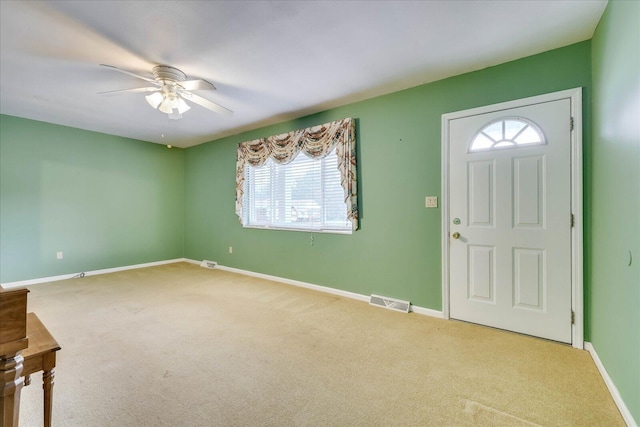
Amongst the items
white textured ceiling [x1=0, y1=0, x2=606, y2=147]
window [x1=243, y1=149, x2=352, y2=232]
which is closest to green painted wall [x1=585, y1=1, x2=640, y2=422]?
white textured ceiling [x1=0, y1=0, x2=606, y2=147]

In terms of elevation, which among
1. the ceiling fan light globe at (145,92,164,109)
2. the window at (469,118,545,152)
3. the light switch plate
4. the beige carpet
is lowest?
the beige carpet

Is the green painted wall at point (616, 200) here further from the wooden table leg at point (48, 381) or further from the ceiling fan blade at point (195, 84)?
the ceiling fan blade at point (195, 84)

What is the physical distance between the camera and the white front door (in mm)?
2359

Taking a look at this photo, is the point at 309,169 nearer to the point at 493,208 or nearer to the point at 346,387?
the point at 493,208

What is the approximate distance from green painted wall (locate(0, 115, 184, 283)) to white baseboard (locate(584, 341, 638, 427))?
6.45 metres

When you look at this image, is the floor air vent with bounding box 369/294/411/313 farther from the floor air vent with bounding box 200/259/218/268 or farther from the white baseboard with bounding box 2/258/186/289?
the white baseboard with bounding box 2/258/186/289

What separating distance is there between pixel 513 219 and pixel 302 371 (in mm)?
2243

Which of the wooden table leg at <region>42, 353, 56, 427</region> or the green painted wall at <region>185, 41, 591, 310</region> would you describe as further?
the green painted wall at <region>185, 41, 591, 310</region>

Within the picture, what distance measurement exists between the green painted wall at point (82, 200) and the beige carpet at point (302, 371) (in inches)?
62.9

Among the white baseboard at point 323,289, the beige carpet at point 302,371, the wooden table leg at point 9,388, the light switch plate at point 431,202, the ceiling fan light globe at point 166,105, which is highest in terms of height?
the ceiling fan light globe at point 166,105

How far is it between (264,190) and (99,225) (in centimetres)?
299

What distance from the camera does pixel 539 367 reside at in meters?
2.01

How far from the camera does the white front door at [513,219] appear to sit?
2359 millimetres

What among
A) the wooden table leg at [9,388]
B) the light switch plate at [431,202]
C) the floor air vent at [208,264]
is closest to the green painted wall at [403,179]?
the light switch plate at [431,202]
